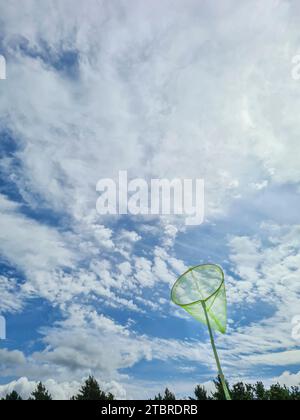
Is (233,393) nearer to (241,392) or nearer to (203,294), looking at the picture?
(241,392)

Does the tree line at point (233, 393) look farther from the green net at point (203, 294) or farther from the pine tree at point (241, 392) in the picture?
the green net at point (203, 294)

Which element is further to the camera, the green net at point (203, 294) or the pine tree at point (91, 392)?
the pine tree at point (91, 392)

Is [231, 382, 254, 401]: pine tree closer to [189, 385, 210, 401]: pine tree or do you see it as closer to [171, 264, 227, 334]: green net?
[189, 385, 210, 401]: pine tree

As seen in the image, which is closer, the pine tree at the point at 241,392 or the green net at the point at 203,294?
the green net at the point at 203,294

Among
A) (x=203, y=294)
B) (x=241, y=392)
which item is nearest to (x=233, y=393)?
(x=241, y=392)

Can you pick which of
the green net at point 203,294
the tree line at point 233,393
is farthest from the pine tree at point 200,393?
the green net at point 203,294

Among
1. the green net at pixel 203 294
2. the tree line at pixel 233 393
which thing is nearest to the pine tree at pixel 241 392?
the tree line at pixel 233 393

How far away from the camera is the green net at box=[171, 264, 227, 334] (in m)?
8.06

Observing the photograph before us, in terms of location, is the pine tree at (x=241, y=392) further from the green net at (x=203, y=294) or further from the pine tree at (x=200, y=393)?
the green net at (x=203, y=294)

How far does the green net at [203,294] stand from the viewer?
8062 millimetres

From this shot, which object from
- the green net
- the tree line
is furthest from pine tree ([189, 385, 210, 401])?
the green net
